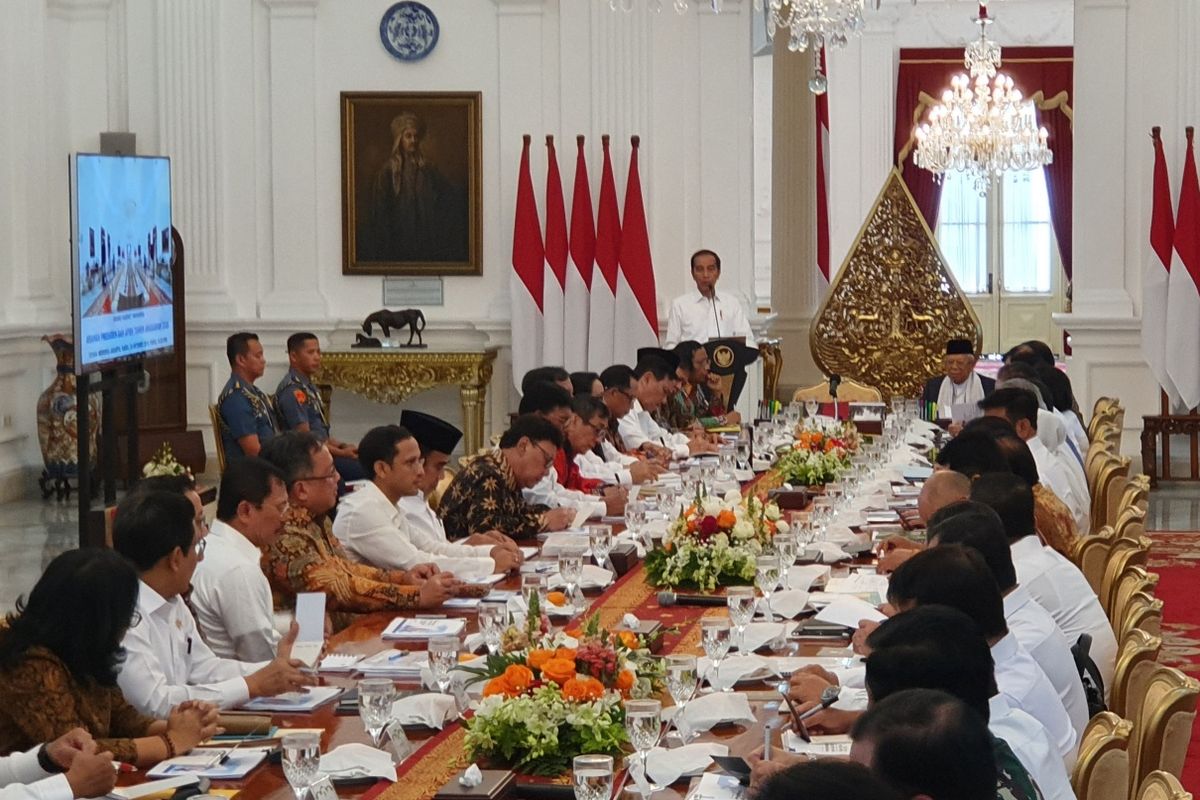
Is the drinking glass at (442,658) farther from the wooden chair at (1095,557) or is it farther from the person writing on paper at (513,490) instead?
the person writing on paper at (513,490)

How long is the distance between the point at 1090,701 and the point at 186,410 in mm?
8906

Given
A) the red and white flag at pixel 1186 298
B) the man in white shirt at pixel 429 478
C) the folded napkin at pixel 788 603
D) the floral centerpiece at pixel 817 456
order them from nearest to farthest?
the folded napkin at pixel 788 603 < the man in white shirt at pixel 429 478 < the floral centerpiece at pixel 817 456 < the red and white flag at pixel 1186 298

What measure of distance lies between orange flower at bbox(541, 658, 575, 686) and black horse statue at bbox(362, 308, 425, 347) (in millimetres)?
8641

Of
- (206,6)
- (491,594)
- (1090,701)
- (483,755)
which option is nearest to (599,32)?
(206,6)

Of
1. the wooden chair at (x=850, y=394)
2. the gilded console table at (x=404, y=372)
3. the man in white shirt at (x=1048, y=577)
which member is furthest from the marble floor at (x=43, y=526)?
the man in white shirt at (x=1048, y=577)

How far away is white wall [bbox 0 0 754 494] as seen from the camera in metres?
12.3

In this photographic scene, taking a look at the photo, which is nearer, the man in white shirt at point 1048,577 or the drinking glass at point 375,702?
the drinking glass at point 375,702

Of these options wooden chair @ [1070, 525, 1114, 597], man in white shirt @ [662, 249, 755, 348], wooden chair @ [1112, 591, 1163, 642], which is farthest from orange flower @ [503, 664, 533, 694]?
man in white shirt @ [662, 249, 755, 348]

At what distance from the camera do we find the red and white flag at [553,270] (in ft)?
39.7

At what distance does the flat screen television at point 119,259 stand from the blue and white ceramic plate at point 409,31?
2.73 metres

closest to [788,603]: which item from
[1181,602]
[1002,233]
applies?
[1181,602]

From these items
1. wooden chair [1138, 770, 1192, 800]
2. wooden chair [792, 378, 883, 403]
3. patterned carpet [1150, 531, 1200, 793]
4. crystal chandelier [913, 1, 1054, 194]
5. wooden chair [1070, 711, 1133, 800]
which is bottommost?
patterned carpet [1150, 531, 1200, 793]

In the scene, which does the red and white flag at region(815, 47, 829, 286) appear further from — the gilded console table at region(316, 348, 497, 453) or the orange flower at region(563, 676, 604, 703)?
the orange flower at region(563, 676, 604, 703)

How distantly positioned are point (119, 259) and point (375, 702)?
20.4 ft
